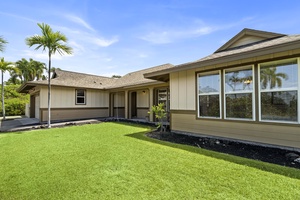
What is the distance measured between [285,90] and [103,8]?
8913 mm

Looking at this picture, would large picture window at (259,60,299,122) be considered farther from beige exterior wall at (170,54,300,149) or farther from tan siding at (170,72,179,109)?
tan siding at (170,72,179,109)

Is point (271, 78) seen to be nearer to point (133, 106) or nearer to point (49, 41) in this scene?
point (49, 41)

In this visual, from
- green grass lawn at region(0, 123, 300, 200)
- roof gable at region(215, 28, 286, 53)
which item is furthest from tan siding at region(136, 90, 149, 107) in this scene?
green grass lawn at region(0, 123, 300, 200)

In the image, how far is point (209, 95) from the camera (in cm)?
616

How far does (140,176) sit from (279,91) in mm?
4662

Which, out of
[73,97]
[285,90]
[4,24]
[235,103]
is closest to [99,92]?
[73,97]

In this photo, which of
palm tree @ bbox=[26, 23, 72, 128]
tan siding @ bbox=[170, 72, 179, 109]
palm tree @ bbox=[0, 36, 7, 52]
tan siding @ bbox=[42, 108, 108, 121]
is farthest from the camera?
tan siding @ bbox=[42, 108, 108, 121]

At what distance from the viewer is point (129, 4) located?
8.31 meters

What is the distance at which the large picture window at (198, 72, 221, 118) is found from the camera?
596 cm

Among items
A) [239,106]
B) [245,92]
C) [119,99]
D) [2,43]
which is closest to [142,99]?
[119,99]

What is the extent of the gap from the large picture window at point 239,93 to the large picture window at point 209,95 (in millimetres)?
331

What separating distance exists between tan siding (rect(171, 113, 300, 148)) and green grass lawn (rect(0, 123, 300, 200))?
64.3 inches

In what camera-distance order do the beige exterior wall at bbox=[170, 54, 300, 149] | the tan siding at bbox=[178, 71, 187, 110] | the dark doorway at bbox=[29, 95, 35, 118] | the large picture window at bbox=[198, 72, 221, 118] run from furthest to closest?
the dark doorway at bbox=[29, 95, 35, 118]
the tan siding at bbox=[178, 71, 187, 110]
the large picture window at bbox=[198, 72, 221, 118]
the beige exterior wall at bbox=[170, 54, 300, 149]

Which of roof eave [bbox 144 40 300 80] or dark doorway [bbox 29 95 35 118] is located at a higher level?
roof eave [bbox 144 40 300 80]
